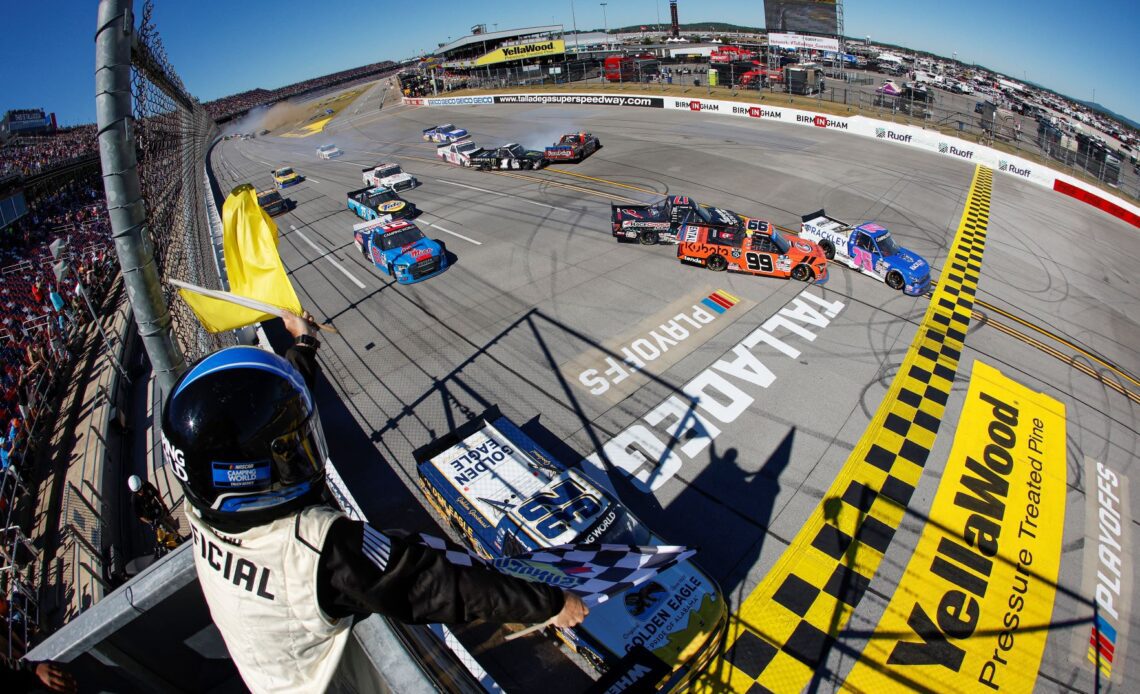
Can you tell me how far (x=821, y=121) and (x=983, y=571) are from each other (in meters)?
33.1

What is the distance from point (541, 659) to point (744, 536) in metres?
3.76

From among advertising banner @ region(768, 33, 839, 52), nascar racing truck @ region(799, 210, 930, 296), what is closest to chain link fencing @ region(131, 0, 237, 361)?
nascar racing truck @ region(799, 210, 930, 296)

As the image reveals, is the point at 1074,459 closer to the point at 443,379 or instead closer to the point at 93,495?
the point at 443,379

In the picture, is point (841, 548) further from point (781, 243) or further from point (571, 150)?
point (571, 150)

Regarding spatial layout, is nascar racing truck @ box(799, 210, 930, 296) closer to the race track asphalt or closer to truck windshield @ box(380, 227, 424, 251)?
the race track asphalt

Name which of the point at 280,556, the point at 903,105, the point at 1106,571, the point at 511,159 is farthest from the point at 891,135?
the point at 280,556

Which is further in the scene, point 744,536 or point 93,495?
point 744,536

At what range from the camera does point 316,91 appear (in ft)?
366

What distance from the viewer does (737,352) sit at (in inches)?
528

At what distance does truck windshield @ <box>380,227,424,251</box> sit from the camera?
18.6m

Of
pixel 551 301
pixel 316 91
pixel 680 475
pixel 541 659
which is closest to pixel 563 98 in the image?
pixel 551 301

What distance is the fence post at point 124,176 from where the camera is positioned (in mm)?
2893

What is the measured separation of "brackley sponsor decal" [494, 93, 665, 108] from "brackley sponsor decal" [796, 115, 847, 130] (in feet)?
36.5

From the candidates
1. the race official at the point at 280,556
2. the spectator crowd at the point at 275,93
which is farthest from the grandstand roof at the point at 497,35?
the race official at the point at 280,556
